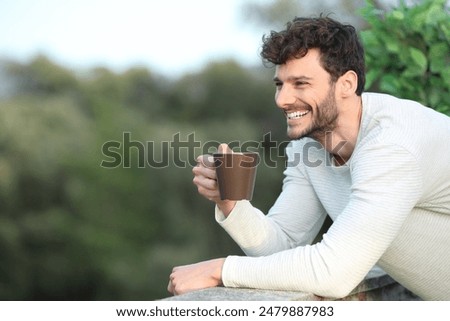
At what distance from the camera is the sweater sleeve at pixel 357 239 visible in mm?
1818

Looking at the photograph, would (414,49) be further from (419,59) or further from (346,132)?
(346,132)

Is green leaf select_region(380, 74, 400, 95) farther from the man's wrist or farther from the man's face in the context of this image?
the man's wrist

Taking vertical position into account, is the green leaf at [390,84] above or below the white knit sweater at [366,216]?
above

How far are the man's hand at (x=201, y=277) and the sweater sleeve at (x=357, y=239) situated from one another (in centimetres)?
6

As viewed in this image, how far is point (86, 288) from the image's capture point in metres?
16.5

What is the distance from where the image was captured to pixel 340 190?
7.26 feet

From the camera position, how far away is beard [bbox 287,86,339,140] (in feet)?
6.86

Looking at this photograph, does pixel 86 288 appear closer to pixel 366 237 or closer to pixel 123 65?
pixel 123 65

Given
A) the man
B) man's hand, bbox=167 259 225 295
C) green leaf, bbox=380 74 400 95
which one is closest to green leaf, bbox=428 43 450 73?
green leaf, bbox=380 74 400 95

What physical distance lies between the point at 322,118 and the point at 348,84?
0.13m

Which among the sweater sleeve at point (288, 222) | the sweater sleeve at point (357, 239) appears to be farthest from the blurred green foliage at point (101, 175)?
the sweater sleeve at point (357, 239)

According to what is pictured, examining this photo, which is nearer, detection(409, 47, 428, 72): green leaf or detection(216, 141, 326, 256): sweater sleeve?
detection(216, 141, 326, 256): sweater sleeve

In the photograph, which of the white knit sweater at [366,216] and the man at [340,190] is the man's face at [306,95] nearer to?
the man at [340,190]
